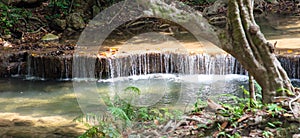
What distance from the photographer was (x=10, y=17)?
494 inches

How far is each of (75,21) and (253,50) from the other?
9.96 metres

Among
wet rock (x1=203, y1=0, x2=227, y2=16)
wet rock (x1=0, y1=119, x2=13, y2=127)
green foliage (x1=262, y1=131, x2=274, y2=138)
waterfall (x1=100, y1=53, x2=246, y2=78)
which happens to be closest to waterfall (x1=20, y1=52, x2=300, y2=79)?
waterfall (x1=100, y1=53, x2=246, y2=78)

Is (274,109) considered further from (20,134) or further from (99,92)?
(99,92)

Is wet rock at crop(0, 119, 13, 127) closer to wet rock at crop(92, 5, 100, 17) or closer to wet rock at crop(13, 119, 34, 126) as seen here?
wet rock at crop(13, 119, 34, 126)

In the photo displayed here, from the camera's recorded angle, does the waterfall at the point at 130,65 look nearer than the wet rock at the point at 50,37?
Yes

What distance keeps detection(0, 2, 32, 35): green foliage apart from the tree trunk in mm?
9206

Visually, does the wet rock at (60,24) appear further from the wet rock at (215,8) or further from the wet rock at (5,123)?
the wet rock at (5,123)

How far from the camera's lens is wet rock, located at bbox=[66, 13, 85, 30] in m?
13.1

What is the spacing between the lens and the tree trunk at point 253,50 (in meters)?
3.78

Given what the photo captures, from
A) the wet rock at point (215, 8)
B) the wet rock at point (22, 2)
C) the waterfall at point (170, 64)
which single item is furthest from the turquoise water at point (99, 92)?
the wet rock at point (215, 8)

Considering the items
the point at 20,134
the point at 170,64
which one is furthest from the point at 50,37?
the point at 20,134

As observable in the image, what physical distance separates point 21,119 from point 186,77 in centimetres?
388

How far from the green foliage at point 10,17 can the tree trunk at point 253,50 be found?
30.2 ft

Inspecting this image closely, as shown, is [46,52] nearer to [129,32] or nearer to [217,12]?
[129,32]
